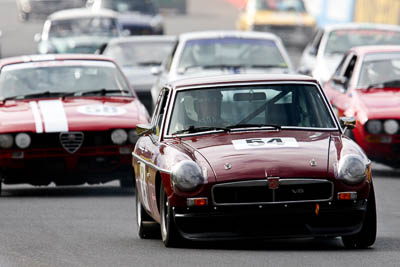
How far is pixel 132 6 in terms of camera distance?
40.7 metres

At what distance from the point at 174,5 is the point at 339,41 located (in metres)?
37.8

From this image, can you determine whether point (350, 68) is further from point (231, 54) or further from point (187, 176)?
point (187, 176)

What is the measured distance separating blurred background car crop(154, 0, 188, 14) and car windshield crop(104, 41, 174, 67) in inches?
1431

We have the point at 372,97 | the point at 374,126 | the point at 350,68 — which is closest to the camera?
the point at 374,126

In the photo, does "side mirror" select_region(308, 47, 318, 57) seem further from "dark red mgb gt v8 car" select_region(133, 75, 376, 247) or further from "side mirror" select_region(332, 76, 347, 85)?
"dark red mgb gt v8 car" select_region(133, 75, 376, 247)

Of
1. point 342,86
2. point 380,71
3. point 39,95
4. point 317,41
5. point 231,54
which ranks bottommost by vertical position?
point 317,41

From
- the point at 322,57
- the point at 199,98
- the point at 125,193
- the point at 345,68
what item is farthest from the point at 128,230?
the point at 322,57

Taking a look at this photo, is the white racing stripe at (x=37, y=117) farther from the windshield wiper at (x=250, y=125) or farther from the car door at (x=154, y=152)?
the windshield wiper at (x=250, y=125)

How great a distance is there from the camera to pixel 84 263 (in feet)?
28.1

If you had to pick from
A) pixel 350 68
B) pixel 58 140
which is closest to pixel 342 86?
pixel 350 68

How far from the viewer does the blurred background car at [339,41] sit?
73.8 ft

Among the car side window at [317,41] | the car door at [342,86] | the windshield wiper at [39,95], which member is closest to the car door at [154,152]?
the windshield wiper at [39,95]

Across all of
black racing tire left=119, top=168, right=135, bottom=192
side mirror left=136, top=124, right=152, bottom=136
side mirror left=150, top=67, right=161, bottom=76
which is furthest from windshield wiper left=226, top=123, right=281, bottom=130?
side mirror left=150, top=67, right=161, bottom=76

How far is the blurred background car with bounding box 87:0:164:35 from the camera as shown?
36844 mm
